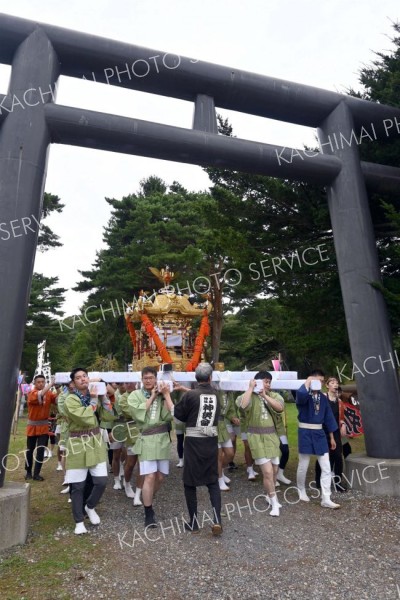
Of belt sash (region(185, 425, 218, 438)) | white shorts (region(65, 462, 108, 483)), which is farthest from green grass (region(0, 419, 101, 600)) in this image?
belt sash (region(185, 425, 218, 438))

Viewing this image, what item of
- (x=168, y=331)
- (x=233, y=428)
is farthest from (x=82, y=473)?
(x=168, y=331)

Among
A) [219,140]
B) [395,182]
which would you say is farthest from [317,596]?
[395,182]

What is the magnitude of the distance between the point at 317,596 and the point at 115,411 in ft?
12.4

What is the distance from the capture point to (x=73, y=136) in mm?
5070

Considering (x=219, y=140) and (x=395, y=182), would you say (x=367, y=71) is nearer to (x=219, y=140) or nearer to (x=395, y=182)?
(x=395, y=182)

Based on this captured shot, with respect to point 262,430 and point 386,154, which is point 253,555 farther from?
point 386,154

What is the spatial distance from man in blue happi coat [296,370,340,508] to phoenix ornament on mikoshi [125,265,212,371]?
23.1 feet

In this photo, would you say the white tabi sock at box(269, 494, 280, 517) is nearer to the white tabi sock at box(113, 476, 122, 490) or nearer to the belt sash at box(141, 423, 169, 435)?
the belt sash at box(141, 423, 169, 435)

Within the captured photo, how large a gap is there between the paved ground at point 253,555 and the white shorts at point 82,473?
1.65 ft

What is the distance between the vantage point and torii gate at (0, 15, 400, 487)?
14.8 ft

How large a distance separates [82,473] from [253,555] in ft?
6.08

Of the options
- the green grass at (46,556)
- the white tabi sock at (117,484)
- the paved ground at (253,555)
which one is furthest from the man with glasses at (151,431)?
the white tabi sock at (117,484)

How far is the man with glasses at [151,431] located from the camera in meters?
4.36

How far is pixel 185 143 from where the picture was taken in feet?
17.4
